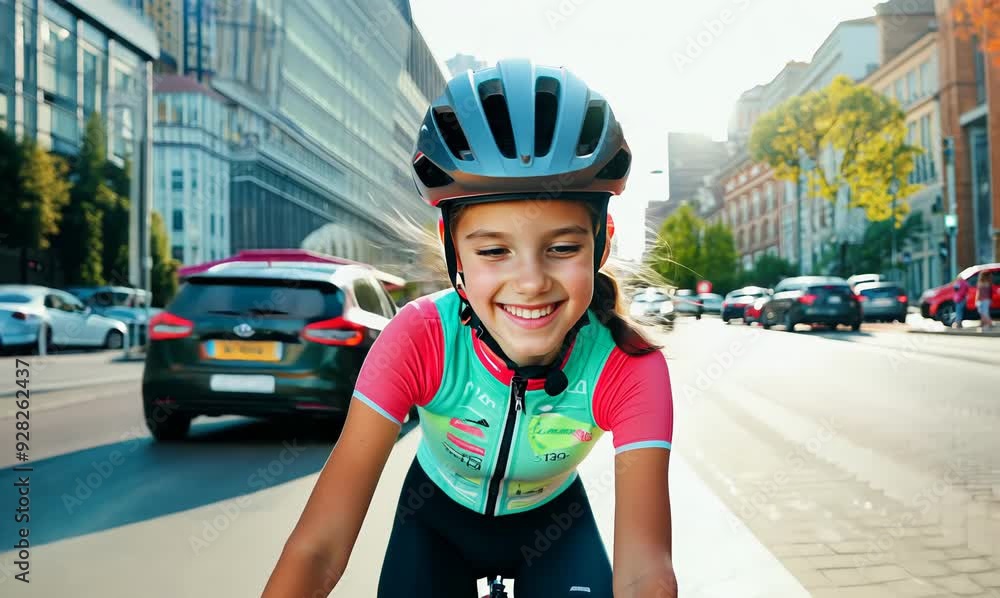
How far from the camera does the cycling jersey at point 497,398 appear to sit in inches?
79.3

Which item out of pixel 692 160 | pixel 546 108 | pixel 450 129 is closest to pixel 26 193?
pixel 450 129

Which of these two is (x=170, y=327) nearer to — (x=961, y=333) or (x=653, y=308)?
(x=653, y=308)

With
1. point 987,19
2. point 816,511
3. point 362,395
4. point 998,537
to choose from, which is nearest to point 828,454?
point 816,511

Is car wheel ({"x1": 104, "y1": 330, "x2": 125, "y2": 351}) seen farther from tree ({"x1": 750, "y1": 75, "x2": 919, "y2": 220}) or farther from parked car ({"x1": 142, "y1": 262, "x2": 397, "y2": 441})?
tree ({"x1": 750, "y1": 75, "x2": 919, "y2": 220})

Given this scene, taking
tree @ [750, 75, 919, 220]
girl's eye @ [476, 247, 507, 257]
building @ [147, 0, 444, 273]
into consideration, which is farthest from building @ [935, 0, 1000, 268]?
girl's eye @ [476, 247, 507, 257]

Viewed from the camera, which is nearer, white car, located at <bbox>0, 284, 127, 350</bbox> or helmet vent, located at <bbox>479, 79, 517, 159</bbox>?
helmet vent, located at <bbox>479, 79, 517, 159</bbox>

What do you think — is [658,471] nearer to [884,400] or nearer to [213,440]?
[213,440]

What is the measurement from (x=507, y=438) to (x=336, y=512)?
0.50 m

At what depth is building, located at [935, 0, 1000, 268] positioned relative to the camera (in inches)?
1850

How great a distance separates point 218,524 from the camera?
4660 mm

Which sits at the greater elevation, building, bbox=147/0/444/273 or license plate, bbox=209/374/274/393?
building, bbox=147/0/444/273

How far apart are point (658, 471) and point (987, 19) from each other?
16.1 meters

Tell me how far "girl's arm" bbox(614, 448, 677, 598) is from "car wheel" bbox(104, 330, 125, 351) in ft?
77.1

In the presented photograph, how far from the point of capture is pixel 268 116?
64688mm
